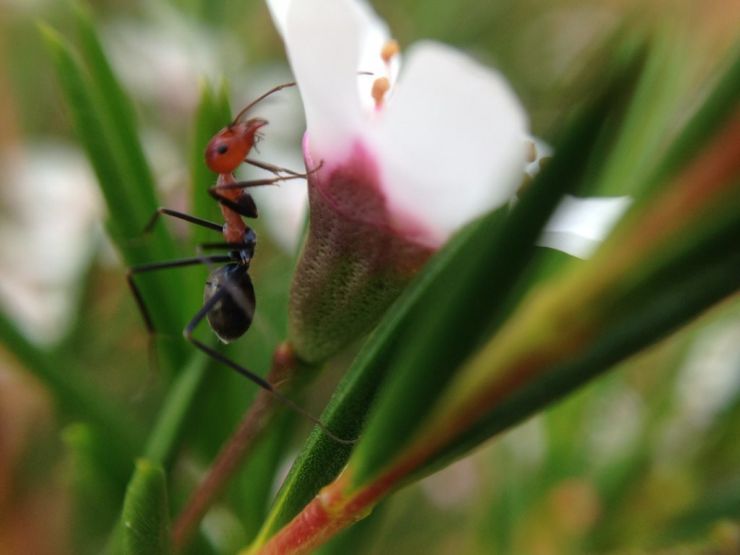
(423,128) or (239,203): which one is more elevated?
(423,128)

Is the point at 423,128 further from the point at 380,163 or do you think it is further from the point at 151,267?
the point at 151,267

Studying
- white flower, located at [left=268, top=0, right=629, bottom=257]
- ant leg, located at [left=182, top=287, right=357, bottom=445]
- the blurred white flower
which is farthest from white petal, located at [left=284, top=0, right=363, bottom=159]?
the blurred white flower

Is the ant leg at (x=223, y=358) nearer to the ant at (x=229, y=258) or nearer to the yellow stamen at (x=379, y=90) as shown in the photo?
the ant at (x=229, y=258)

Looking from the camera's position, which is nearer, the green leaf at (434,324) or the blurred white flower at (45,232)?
the green leaf at (434,324)

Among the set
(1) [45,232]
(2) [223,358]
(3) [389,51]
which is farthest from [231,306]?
(1) [45,232]

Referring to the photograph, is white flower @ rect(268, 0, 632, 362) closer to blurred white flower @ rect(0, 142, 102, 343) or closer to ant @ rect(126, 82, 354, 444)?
ant @ rect(126, 82, 354, 444)

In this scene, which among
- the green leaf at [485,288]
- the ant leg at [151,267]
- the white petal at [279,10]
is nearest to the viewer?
the green leaf at [485,288]

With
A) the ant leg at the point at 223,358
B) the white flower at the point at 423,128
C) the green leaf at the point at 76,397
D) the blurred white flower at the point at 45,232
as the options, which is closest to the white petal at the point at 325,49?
the white flower at the point at 423,128
